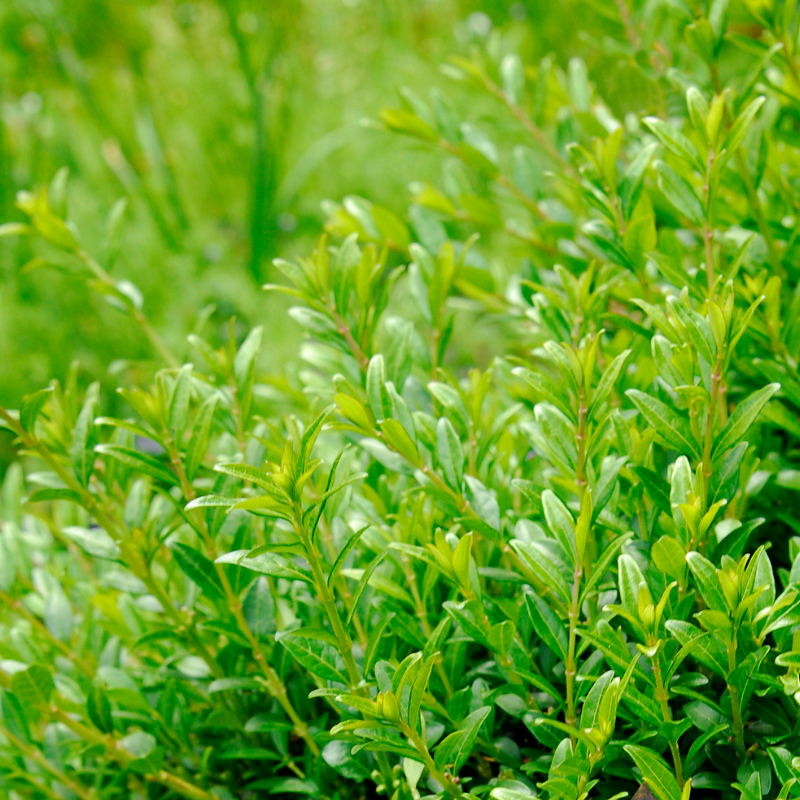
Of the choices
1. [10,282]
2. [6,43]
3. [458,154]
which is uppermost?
[6,43]

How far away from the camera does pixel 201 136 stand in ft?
12.1

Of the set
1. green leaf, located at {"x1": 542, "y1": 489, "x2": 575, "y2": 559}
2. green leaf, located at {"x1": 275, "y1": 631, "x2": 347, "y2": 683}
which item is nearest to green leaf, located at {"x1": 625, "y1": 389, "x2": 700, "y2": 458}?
green leaf, located at {"x1": 542, "y1": 489, "x2": 575, "y2": 559}

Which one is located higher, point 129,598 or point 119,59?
point 119,59

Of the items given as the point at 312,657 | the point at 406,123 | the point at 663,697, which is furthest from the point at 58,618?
the point at 406,123

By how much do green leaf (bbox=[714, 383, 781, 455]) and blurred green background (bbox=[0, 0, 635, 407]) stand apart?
1.93 meters

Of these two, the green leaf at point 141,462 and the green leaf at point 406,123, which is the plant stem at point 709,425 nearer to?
the green leaf at point 141,462

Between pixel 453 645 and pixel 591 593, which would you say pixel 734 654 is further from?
pixel 453 645

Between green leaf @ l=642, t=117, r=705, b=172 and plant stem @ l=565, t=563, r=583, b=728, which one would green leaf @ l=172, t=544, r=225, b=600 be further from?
green leaf @ l=642, t=117, r=705, b=172

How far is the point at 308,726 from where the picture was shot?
0.82 meters

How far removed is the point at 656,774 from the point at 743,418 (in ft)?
0.94

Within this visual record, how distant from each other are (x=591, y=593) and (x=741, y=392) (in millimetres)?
349

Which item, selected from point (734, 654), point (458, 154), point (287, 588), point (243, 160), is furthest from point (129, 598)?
point (243, 160)

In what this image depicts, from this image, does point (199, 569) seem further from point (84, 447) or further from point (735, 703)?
point (735, 703)

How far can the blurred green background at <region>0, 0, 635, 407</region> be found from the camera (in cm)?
303
